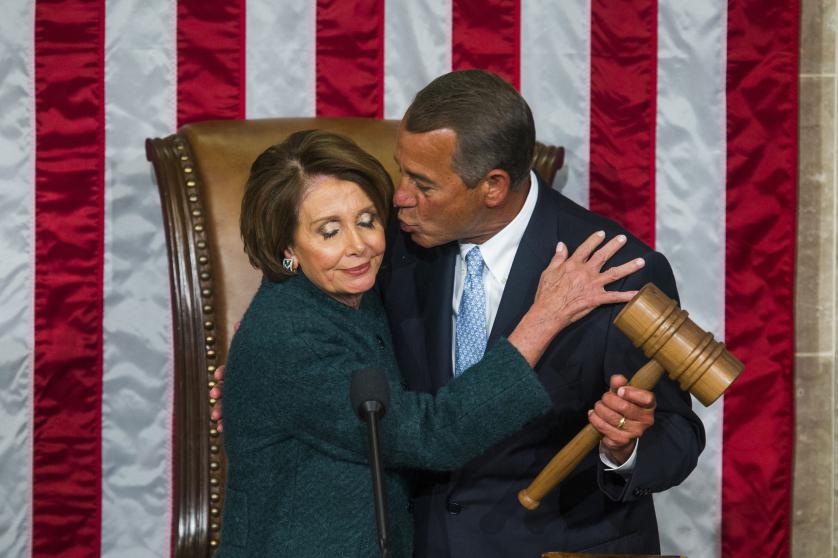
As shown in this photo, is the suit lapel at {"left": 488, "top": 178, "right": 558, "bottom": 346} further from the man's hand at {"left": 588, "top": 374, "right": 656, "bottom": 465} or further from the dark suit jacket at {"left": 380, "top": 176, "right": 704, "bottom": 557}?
the man's hand at {"left": 588, "top": 374, "right": 656, "bottom": 465}

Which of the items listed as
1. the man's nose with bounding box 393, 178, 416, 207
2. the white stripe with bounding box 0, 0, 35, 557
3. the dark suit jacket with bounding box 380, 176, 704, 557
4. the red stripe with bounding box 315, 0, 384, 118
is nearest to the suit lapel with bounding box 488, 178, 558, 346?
the dark suit jacket with bounding box 380, 176, 704, 557

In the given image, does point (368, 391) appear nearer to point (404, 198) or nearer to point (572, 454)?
point (572, 454)

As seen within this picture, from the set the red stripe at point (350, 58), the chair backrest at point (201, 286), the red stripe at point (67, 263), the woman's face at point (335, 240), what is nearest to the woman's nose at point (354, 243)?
the woman's face at point (335, 240)

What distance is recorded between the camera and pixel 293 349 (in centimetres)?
199

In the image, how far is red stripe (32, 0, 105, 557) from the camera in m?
3.07

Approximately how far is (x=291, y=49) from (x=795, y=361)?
1.71m

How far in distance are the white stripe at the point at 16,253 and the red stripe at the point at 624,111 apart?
5.13ft

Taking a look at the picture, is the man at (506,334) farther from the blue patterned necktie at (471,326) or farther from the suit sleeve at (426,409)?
the suit sleeve at (426,409)

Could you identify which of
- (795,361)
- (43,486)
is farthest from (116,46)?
(795,361)

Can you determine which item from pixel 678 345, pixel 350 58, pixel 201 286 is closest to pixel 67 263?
pixel 201 286

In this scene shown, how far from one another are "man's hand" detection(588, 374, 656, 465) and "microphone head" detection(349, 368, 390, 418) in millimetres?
489

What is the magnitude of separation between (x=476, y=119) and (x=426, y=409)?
0.61m

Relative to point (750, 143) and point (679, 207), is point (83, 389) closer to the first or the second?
point (679, 207)

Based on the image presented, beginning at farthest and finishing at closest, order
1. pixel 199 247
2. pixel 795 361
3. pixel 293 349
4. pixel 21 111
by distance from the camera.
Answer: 1. pixel 795 361
2. pixel 21 111
3. pixel 199 247
4. pixel 293 349
